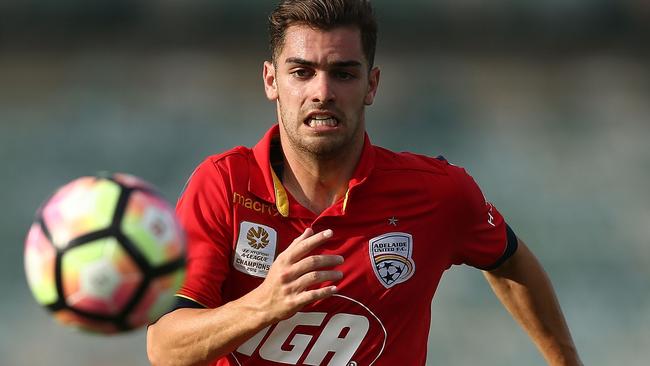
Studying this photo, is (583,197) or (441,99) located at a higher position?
(441,99)

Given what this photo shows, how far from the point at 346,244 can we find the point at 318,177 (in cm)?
32

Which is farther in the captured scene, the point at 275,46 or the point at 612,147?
the point at 612,147

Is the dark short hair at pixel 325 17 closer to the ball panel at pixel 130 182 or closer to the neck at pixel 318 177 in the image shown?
the neck at pixel 318 177

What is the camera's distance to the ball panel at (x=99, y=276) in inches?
129

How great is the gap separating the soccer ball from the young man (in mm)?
423

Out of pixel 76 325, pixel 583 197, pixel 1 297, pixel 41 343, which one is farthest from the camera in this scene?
pixel 583 197

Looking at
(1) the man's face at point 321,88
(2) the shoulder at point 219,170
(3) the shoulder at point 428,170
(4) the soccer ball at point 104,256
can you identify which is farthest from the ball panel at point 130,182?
(3) the shoulder at point 428,170

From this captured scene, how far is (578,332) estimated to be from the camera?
10094 mm

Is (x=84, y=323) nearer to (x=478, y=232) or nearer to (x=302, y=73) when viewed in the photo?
(x=302, y=73)

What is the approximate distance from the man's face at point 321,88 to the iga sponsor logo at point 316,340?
66 cm

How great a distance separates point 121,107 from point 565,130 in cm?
574

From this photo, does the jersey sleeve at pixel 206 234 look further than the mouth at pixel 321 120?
No

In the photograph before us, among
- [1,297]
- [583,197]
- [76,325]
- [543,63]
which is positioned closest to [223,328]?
[76,325]

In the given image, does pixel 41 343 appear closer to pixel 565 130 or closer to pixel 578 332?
pixel 578 332
